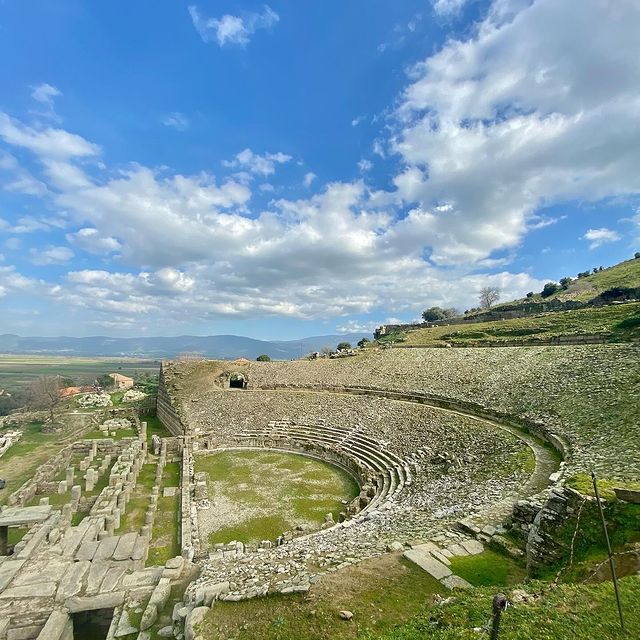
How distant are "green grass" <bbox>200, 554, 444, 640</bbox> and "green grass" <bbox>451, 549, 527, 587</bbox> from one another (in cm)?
93

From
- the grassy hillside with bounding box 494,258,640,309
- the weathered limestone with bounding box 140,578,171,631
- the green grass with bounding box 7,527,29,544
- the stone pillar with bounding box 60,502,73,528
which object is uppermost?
the grassy hillside with bounding box 494,258,640,309

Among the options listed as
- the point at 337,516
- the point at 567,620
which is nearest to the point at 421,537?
the point at 567,620

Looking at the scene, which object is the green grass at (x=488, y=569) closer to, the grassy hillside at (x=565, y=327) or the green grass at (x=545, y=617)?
the green grass at (x=545, y=617)

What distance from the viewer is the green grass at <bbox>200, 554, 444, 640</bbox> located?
677 cm

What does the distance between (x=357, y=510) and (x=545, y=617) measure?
1192 centimetres

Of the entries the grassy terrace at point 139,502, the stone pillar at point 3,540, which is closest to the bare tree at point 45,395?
the grassy terrace at point 139,502

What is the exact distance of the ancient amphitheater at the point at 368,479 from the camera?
9636 mm

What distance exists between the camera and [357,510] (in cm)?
1686

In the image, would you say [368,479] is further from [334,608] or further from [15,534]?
[15,534]

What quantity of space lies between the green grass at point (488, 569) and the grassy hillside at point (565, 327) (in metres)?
27.5

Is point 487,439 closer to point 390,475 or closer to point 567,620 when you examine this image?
point 390,475

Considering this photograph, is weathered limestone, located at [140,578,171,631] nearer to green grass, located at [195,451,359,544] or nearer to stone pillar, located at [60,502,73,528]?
green grass, located at [195,451,359,544]

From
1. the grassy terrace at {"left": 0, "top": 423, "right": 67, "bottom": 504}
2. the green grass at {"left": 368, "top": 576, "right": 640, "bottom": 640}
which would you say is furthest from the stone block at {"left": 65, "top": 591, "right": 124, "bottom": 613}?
the grassy terrace at {"left": 0, "top": 423, "right": 67, "bottom": 504}

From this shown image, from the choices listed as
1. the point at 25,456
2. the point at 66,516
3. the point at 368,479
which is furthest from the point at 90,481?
the point at 368,479
